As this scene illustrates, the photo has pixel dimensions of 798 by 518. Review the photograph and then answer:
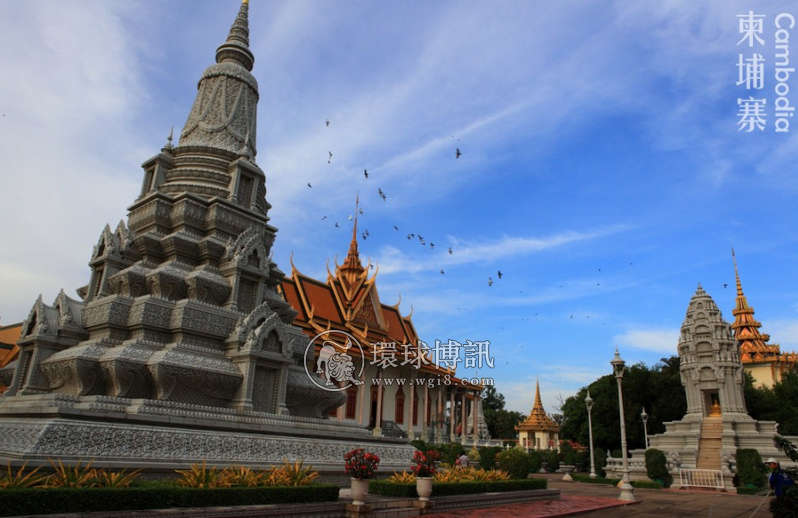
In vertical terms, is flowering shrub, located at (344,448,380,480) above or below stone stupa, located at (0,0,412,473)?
below

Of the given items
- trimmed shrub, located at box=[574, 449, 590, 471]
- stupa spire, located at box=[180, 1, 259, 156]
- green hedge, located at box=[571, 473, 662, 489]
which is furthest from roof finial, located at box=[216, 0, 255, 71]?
trimmed shrub, located at box=[574, 449, 590, 471]

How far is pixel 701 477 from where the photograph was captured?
72.7 ft

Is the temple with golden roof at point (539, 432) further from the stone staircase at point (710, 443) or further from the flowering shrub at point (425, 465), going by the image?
Answer: the flowering shrub at point (425, 465)

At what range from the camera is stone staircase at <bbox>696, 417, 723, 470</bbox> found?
23.4 meters

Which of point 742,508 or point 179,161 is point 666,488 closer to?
point 742,508

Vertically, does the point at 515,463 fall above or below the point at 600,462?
above

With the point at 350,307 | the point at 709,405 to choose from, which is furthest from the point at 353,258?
the point at 709,405

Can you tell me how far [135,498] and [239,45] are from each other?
1450 cm

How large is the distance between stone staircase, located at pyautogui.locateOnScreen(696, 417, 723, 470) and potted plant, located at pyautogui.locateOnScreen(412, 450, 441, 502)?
18.0 metres

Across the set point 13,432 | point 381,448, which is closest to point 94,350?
point 13,432

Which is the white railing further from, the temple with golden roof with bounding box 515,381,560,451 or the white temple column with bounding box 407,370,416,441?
the temple with golden roof with bounding box 515,381,560,451

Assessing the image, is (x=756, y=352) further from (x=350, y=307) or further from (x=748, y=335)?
(x=350, y=307)

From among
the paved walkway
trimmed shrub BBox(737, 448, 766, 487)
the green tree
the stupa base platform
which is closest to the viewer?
the stupa base platform

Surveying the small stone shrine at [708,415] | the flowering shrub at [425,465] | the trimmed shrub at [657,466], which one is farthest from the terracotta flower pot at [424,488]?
the small stone shrine at [708,415]
